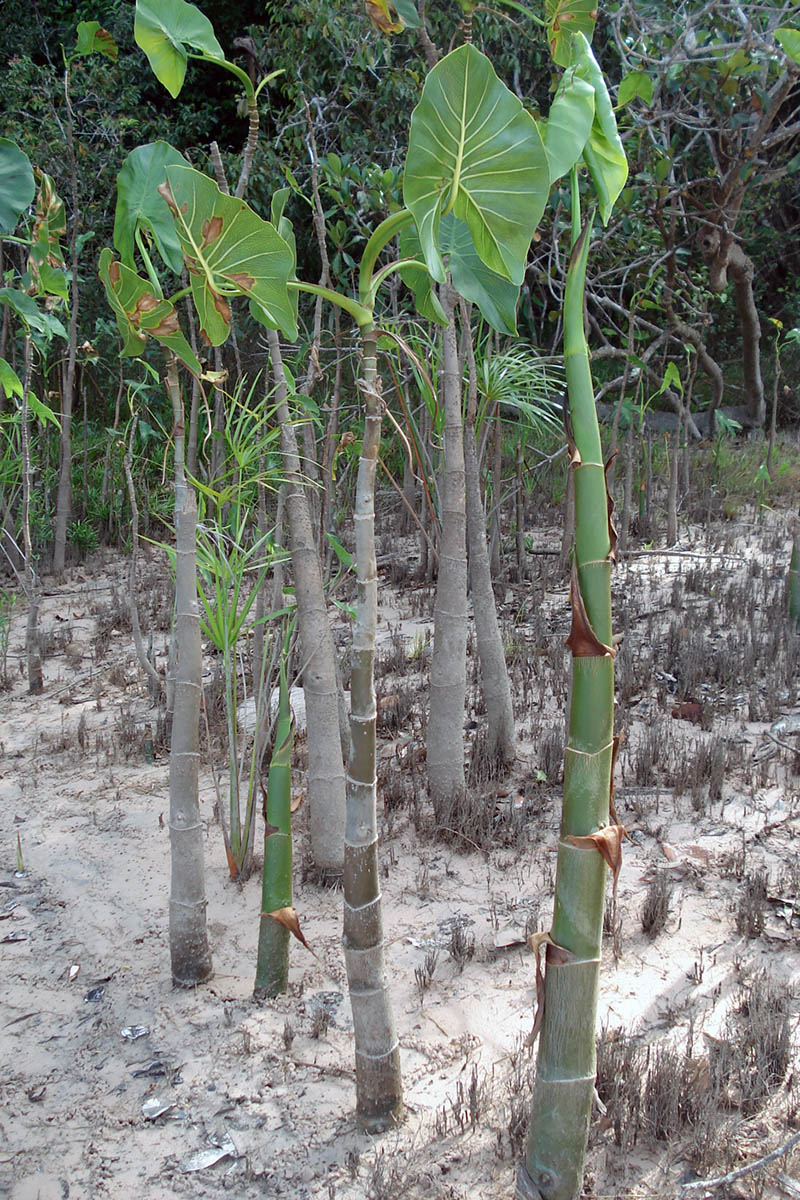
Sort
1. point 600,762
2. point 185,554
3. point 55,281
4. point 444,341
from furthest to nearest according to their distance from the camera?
point 55,281 < point 444,341 < point 185,554 < point 600,762

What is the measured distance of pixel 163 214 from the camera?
6.45ft

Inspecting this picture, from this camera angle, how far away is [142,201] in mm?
1964

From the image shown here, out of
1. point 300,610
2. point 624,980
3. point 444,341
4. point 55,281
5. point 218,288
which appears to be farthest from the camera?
point 55,281

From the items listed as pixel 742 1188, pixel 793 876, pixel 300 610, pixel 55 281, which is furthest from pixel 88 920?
pixel 55 281

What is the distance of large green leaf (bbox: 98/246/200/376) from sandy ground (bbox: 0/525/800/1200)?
1593mm

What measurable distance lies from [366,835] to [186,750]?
2.35ft

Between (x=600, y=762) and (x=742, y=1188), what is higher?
(x=600, y=762)

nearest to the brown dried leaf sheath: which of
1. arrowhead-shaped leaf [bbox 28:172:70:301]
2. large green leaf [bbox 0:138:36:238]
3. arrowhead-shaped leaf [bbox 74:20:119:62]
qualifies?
large green leaf [bbox 0:138:36:238]

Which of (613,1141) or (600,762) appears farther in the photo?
(613,1141)

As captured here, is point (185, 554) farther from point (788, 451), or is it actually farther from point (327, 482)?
point (788, 451)

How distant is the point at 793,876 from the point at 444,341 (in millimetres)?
1972

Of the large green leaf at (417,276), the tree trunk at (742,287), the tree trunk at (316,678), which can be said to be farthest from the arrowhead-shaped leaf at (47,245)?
the tree trunk at (742,287)

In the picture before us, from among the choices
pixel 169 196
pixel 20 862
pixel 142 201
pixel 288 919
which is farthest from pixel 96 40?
pixel 288 919

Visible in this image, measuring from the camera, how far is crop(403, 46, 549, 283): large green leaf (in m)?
1.25
